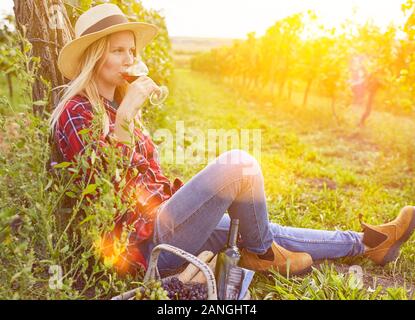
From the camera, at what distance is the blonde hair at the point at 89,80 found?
2.20 metres

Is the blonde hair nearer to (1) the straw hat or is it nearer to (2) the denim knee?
(1) the straw hat

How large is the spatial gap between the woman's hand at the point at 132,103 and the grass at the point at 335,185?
1.22m

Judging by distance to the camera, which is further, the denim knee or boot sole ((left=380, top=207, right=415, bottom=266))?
boot sole ((left=380, top=207, right=415, bottom=266))

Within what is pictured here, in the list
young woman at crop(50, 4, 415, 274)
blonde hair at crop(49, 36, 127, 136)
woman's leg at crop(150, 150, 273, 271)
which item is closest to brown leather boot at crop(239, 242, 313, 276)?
young woman at crop(50, 4, 415, 274)

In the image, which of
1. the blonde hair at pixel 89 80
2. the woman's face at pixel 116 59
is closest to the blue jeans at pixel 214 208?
the blonde hair at pixel 89 80

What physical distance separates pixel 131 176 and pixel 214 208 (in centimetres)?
47

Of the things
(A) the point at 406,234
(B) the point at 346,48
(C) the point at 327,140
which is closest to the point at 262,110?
(B) the point at 346,48

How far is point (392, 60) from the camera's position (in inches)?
308

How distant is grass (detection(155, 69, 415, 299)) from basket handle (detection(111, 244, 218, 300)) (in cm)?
59

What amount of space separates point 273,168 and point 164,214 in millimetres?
3613

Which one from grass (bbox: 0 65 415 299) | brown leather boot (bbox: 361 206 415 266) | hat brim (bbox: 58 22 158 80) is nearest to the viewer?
grass (bbox: 0 65 415 299)

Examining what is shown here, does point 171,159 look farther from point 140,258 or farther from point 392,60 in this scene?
point 392,60

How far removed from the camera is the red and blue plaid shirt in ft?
6.97

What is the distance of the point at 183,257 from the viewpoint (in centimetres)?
207
